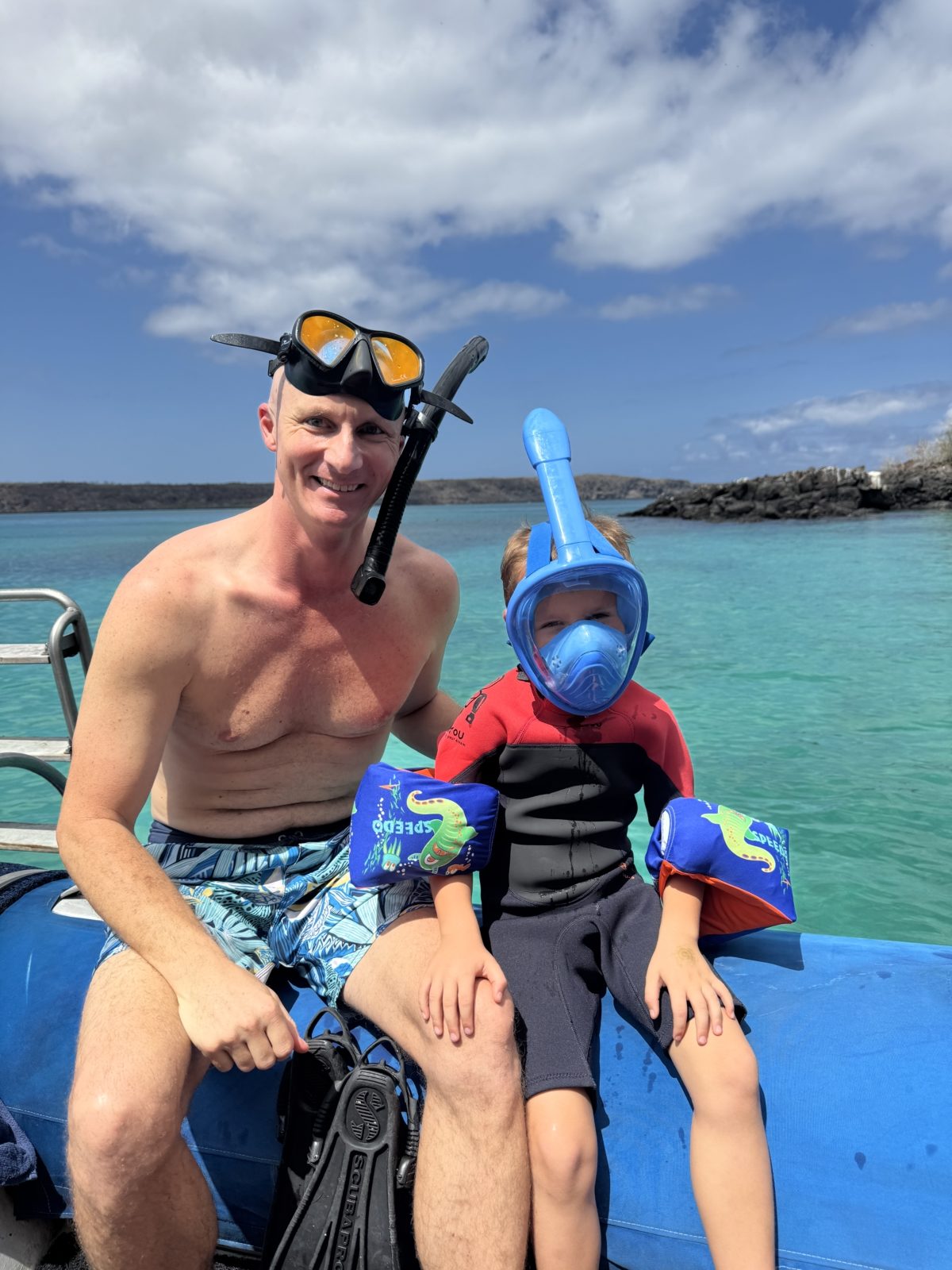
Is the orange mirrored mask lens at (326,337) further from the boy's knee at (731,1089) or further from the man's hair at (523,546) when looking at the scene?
the boy's knee at (731,1089)

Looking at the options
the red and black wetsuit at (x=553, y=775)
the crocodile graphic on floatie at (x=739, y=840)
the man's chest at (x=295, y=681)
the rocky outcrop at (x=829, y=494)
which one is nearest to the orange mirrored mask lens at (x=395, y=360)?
the man's chest at (x=295, y=681)

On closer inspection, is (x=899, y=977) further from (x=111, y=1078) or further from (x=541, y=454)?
(x=111, y=1078)

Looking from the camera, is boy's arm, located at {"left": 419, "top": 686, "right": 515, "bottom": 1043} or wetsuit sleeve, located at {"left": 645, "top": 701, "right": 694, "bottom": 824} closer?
boy's arm, located at {"left": 419, "top": 686, "right": 515, "bottom": 1043}

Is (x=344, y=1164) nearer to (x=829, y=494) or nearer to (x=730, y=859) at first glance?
(x=730, y=859)

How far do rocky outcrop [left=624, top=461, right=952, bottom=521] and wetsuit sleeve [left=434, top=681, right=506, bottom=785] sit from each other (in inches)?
1467

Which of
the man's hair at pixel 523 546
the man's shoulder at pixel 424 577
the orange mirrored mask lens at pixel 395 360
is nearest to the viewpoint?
the man's hair at pixel 523 546

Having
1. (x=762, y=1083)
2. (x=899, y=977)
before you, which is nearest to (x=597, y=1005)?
(x=762, y=1083)

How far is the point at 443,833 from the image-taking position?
189cm

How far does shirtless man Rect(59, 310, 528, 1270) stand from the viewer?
5.21 ft

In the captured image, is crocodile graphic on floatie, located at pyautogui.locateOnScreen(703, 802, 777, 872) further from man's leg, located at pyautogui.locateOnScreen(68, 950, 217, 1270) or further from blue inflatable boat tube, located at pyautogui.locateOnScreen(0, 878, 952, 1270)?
man's leg, located at pyautogui.locateOnScreen(68, 950, 217, 1270)

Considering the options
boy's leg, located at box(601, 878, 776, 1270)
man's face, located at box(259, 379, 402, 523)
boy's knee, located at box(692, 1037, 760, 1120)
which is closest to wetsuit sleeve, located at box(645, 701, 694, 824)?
boy's leg, located at box(601, 878, 776, 1270)

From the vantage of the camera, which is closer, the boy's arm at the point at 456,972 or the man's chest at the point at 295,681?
the boy's arm at the point at 456,972

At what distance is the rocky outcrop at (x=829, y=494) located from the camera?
1465 inches

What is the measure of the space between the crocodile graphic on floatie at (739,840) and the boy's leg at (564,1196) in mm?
617
